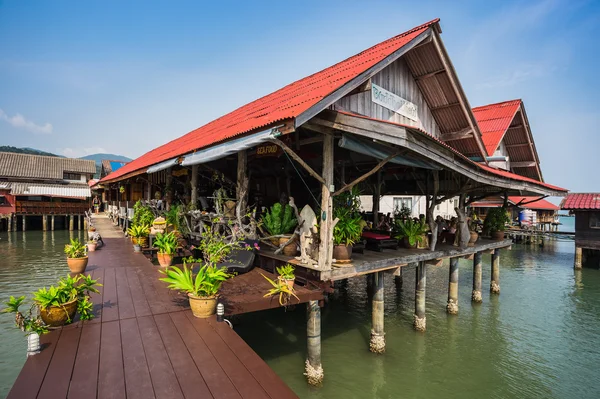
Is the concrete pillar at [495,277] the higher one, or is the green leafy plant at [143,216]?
the green leafy plant at [143,216]

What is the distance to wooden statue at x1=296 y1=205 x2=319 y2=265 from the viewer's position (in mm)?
7219

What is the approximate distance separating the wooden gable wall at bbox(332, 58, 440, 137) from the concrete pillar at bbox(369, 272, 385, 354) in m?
4.31

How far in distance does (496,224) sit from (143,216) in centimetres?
1450

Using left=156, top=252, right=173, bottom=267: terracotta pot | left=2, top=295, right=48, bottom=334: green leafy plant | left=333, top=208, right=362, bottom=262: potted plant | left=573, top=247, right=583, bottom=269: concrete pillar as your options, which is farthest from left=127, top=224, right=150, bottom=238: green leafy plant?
left=573, top=247, right=583, bottom=269: concrete pillar

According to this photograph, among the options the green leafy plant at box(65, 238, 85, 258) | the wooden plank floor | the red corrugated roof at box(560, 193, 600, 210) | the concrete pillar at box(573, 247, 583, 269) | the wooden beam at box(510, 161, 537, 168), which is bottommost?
the concrete pillar at box(573, 247, 583, 269)

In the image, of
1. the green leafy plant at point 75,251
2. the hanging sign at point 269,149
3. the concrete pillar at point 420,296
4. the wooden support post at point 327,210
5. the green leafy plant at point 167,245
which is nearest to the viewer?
the wooden support post at point 327,210

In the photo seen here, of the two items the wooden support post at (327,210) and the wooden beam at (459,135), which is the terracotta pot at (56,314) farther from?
the wooden beam at (459,135)

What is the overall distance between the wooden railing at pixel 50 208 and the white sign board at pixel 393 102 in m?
39.1

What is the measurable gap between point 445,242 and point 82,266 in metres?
11.4

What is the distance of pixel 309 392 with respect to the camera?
716 centimetres

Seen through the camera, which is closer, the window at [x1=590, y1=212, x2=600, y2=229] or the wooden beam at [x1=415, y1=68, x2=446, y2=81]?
the wooden beam at [x1=415, y1=68, x2=446, y2=81]

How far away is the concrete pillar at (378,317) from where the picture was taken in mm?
8828

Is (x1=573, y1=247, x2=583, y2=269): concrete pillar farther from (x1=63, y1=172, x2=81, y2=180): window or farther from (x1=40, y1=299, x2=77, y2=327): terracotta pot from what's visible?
(x1=63, y1=172, x2=81, y2=180): window

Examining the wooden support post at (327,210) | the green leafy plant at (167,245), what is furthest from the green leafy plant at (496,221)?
the green leafy plant at (167,245)
